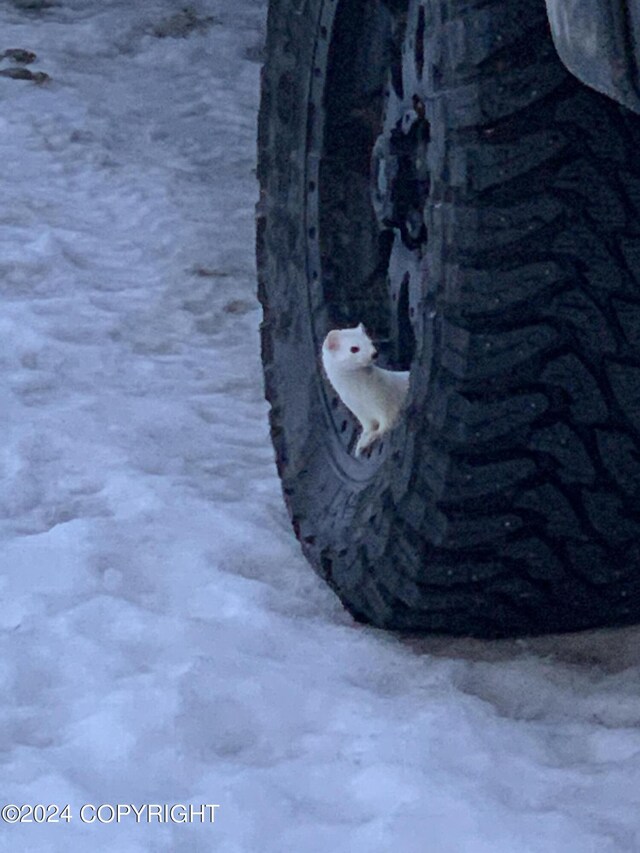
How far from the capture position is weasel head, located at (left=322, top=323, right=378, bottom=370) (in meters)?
2.45

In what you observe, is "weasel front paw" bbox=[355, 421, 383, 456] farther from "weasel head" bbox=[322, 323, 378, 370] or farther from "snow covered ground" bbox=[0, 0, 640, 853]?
"snow covered ground" bbox=[0, 0, 640, 853]

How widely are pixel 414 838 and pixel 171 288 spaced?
10.8 feet

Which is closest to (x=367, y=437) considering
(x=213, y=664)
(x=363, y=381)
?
(x=363, y=381)

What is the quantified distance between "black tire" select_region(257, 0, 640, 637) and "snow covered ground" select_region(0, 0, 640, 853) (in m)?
0.13

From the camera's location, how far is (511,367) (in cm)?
189

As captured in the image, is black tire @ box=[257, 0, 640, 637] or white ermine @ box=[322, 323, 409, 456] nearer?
black tire @ box=[257, 0, 640, 637]

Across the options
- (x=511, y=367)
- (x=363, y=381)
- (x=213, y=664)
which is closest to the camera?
(x=511, y=367)

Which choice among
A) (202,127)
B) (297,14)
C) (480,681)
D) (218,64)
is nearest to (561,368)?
(480,681)

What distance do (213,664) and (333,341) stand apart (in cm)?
66

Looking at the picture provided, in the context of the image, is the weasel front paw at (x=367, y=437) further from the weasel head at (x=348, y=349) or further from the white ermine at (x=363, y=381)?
the weasel head at (x=348, y=349)

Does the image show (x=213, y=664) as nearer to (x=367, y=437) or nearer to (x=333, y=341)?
(x=367, y=437)

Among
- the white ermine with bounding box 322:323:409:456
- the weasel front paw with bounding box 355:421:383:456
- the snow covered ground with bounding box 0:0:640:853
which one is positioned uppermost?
the white ermine with bounding box 322:323:409:456

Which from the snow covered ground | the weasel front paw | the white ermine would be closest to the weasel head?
the white ermine

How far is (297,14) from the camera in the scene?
8.54ft
